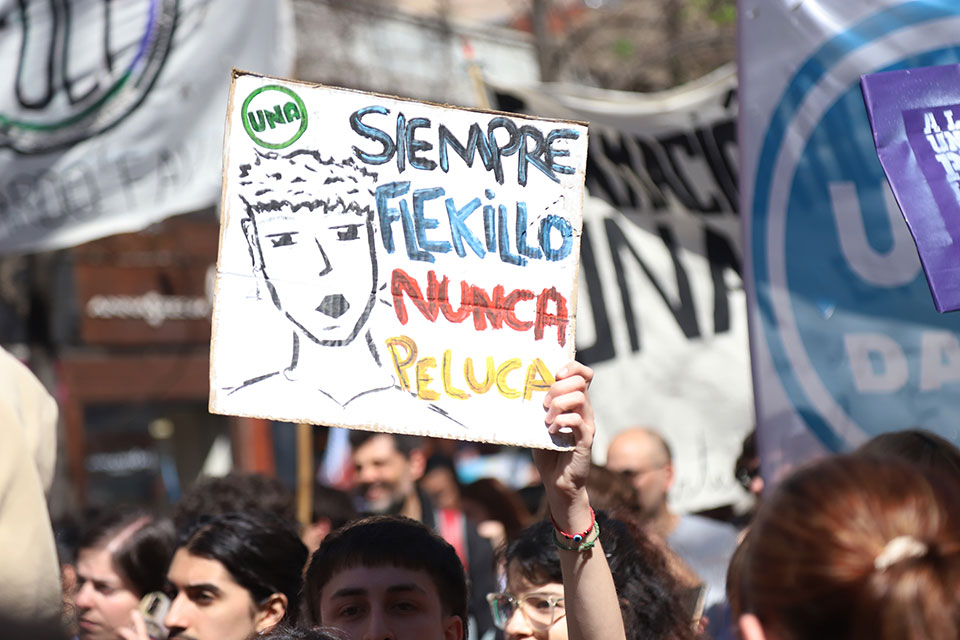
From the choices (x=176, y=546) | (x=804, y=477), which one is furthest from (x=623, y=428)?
(x=804, y=477)

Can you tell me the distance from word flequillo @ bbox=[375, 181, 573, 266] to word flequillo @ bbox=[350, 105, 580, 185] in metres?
0.05

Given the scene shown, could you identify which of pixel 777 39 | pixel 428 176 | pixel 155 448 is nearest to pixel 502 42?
pixel 155 448

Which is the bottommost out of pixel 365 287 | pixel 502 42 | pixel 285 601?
pixel 285 601

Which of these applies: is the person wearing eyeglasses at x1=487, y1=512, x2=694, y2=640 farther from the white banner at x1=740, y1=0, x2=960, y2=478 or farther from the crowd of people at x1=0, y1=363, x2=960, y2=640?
the white banner at x1=740, y1=0, x2=960, y2=478

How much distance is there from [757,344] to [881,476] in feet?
5.76

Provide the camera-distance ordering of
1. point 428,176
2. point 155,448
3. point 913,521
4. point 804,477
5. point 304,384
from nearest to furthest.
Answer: point 913,521, point 804,477, point 304,384, point 428,176, point 155,448

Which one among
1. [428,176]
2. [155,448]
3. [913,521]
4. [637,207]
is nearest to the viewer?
[913,521]

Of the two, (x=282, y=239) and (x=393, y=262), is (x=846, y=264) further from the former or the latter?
(x=282, y=239)

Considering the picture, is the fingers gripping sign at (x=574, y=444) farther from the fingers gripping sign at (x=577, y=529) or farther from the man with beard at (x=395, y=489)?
the man with beard at (x=395, y=489)

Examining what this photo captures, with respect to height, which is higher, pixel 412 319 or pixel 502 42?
pixel 502 42

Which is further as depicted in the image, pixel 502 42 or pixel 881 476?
pixel 502 42

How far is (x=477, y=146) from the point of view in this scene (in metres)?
2.40

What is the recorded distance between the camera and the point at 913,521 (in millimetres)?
1415

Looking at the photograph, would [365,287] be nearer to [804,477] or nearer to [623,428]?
[804,477]
